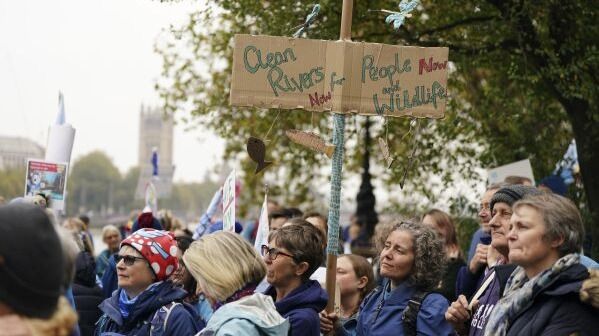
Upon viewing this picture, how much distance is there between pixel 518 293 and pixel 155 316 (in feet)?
6.65

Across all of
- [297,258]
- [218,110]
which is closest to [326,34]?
[218,110]

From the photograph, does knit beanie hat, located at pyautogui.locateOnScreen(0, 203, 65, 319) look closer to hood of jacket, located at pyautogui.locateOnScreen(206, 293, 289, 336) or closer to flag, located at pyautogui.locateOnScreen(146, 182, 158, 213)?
hood of jacket, located at pyautogui.locateOnScreen(206, 293, 289, 336)

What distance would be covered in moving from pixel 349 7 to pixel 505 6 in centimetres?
669

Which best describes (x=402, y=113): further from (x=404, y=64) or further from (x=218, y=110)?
(x=218, y=110)

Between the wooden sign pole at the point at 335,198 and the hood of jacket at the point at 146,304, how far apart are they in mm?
953

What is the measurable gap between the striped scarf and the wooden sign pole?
1553mm

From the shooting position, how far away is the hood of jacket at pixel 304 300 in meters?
5.83

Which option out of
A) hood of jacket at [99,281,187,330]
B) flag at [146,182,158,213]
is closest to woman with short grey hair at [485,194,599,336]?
hood of jacket at [99,281,187,330]

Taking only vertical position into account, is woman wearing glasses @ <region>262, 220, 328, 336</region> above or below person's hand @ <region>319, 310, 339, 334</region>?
above

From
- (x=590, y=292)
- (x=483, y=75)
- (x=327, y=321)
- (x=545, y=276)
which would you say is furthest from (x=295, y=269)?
(x=483, y=75)

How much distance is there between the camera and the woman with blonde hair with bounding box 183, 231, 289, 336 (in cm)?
461

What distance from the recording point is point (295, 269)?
19.7ft

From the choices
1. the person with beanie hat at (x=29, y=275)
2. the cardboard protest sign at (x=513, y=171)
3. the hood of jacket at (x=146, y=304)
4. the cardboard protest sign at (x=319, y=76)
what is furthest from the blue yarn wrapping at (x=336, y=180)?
the cardboard protest sign at (x=513, y=171)

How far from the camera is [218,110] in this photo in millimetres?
18156
